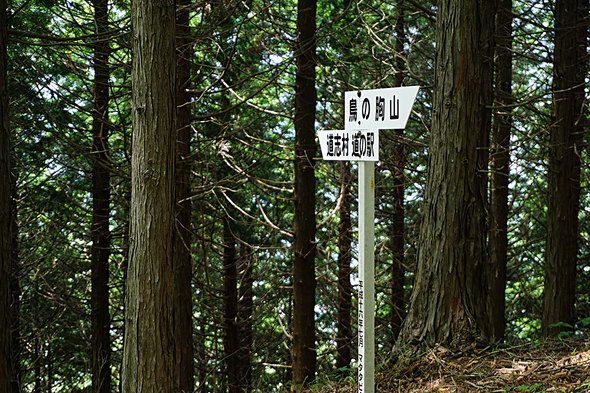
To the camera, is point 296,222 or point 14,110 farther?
point 14,110

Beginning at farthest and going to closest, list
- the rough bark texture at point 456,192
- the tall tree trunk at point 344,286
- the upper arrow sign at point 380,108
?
the tall tree trunk at point 344,286
the rough bark texture at point 456,192
the upper arrow sign at point 380,108

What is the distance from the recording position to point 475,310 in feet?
16.5

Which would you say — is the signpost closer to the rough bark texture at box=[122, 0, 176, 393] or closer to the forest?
the forest

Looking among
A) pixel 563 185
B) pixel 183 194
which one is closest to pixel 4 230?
pixel 183 194

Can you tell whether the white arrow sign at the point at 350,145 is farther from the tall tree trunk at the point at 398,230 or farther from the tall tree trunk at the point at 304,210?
the tall tree trunk at the point at 398,230

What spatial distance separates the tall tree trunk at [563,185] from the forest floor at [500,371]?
3.90 meters

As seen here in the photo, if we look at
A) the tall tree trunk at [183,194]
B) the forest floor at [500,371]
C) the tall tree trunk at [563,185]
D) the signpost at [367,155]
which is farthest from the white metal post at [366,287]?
the tall tree trunk at [563,185]

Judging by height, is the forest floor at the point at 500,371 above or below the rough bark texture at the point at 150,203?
below

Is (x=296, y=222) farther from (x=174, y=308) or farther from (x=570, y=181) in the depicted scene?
(x=570, y=181)

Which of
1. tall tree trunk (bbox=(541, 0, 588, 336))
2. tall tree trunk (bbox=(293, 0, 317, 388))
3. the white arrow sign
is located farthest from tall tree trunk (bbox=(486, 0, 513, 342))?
the white arrow sign

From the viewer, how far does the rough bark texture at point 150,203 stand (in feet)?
16.8

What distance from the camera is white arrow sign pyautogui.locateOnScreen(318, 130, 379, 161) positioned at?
13.1 ft

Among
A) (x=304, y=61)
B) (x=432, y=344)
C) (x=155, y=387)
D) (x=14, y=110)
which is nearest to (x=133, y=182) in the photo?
(x=155, y=387)

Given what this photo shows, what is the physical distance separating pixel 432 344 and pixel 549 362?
3.18ft
